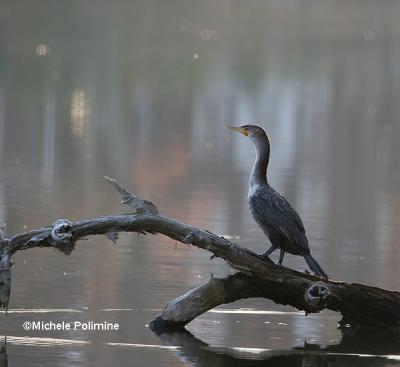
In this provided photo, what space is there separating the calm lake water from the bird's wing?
2.48 feet

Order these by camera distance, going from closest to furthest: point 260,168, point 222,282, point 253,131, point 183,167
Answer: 1. point 222,282
2. point 260,168
3. point 253,131
4. point 183,167

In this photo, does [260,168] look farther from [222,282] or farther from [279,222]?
[222,282]

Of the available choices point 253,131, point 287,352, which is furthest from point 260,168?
point 287,352

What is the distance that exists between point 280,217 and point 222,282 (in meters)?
0.65

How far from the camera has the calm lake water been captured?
11484mm

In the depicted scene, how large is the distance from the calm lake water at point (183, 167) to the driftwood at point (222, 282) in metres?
0.19

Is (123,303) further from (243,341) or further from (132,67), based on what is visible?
(132,67)

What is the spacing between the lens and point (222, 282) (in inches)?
456

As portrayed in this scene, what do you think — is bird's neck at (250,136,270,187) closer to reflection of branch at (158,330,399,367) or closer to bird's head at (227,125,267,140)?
bird's head at (227,125,267,140)

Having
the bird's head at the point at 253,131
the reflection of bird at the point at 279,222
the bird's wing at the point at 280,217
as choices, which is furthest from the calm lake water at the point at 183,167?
the bird's head at the point at 253,131

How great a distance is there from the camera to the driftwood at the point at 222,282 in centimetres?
1120

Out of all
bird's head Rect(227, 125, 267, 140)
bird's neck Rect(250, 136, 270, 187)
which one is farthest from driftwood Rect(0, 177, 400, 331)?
bird's head Rect(227, 125, 267, 140)

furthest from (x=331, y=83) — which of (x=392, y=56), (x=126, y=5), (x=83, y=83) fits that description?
(x=126, y=5)

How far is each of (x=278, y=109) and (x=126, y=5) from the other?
36.5 meters
